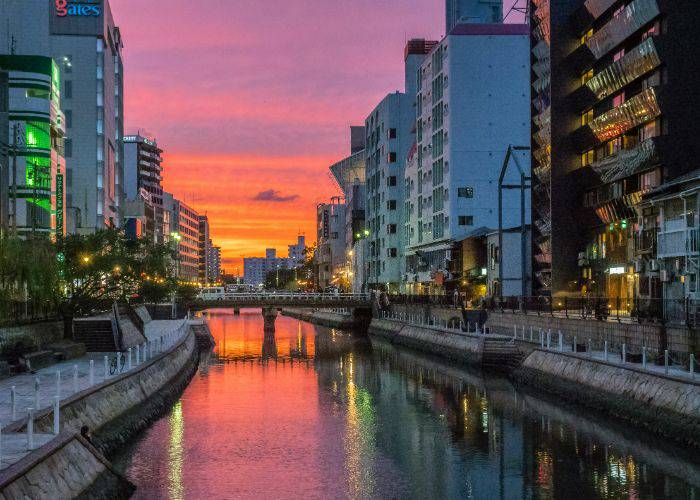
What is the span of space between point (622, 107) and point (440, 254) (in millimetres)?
52272

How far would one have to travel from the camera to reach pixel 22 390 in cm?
3228

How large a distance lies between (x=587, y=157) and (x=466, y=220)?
114ft

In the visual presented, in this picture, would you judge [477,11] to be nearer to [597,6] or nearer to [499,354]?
[597,6]

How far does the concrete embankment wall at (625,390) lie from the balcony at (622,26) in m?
27.8

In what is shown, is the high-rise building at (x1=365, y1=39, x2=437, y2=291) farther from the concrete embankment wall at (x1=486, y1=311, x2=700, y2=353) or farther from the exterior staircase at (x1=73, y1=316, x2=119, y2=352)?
the exterior staircase at (x1=73, y1=316, x2=119, y2=352)

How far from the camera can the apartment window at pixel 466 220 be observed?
112 metres

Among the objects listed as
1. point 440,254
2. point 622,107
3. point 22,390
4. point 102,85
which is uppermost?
point 102,85

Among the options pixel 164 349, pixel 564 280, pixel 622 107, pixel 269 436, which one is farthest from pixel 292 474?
pixel 564 280

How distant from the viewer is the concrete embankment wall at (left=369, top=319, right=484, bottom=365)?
6312 centimetres

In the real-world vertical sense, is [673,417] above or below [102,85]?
below

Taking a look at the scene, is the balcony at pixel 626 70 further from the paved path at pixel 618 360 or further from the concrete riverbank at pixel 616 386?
the concrete riverbank at pixel 616 386

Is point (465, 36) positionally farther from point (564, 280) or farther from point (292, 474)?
point (292, 474)

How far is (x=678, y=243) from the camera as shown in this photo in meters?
51.5

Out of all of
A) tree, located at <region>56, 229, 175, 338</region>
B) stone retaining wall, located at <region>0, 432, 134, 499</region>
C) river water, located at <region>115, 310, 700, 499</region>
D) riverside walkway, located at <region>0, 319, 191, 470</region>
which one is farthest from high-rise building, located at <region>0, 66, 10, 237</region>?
stone retaining wall, located at <region>0, 432, 134, 499</region>
